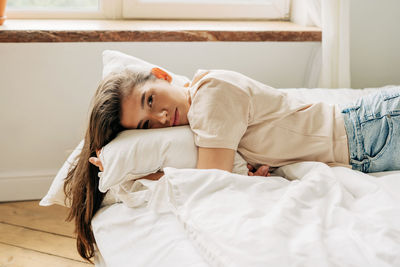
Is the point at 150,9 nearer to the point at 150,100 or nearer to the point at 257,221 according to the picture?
the point at 150,100

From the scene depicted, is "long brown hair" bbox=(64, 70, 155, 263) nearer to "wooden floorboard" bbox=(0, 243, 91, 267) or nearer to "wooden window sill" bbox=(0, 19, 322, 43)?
"wooden floorboard" bbox=(0, 243, 91, 267)

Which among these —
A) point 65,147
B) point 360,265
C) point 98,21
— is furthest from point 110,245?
point 98,21

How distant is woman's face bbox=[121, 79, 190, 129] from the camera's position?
1347 mm

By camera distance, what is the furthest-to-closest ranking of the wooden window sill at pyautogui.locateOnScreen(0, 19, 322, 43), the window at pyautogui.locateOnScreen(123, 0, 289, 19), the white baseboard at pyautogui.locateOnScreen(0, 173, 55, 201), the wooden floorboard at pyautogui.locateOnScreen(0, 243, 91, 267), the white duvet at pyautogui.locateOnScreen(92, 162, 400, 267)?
the window at pyautogui.locateOnScreen(123, 0, 289, 19) → the white baseboard at pyautogui.locateOnScreen(0, 173, 55, 201) → the wooden window sill at pyautogui.locateOnScreen(0, 19, 322, 43) → the wooden floorboard at pyautogui.locateOnScreen(0, 243, 91, 267) → the white duvet at pyautogui.locateOnScreen(92, 162, 400, 267)

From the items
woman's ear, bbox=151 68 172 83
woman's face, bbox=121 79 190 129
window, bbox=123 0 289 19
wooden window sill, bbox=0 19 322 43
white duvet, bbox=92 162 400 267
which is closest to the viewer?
white duvet, bbox=92 162 400 267

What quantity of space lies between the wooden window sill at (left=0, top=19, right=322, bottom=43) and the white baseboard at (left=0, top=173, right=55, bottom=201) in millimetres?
637

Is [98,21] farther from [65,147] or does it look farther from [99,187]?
[99,187]

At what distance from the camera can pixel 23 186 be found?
2166 mm

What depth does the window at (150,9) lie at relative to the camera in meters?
2.21

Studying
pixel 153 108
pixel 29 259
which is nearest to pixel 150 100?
pixel 153 108

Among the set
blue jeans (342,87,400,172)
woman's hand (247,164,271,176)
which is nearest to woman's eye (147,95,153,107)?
woman's hand (247,164,271,176)

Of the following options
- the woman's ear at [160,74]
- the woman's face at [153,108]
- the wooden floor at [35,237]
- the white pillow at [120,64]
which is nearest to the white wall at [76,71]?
the wooden floor at [35,237]

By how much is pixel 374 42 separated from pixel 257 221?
5.58 ft

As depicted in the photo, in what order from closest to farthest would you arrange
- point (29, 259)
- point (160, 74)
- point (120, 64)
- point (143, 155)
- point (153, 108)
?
point (143, 155)
point (153, 108)
point (160, 74)
point (120, 64)
point (29, 259)
